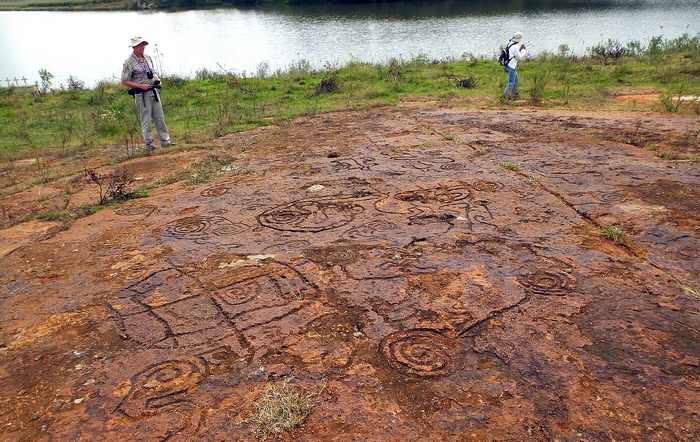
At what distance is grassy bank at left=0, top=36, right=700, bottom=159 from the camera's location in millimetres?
9406

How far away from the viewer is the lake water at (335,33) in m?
20.1

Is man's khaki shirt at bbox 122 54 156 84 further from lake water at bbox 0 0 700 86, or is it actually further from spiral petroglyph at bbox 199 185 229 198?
lake water at bbox 0 0 700 86

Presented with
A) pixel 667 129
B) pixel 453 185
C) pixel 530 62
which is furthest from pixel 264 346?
pixel 530 62

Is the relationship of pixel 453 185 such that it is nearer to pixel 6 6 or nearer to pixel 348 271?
pixel 348 271

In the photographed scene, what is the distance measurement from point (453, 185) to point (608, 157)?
2.00 meters

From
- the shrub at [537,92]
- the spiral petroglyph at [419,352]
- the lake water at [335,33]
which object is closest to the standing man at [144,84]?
the spiral petroglyph at [419,352]

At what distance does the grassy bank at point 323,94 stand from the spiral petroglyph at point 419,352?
637 cm

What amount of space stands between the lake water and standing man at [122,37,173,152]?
9.30m

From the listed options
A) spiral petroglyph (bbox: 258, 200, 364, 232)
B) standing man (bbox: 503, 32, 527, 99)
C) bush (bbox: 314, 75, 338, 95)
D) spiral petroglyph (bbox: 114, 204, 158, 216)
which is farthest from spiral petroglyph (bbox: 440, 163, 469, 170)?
bush (bbox: 314, 75, 338, 95)

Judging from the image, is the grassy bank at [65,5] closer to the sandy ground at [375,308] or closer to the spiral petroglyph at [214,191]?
the spiral petroglyph at [214,191]

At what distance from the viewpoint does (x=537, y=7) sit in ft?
101

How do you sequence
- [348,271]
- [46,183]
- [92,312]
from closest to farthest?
[92,312], [348,271], [46,183]

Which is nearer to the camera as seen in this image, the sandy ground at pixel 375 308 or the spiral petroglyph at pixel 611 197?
the sandy ground at pixel 375 308

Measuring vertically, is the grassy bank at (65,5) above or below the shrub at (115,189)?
above
